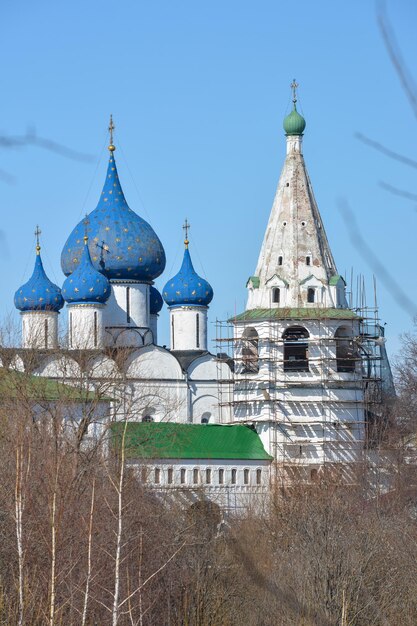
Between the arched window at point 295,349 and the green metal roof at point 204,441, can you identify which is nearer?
the green metal roof at point 204,441

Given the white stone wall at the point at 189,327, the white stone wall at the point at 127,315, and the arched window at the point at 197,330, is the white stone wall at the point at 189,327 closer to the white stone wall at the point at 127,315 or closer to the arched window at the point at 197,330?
the arched window at the point at 197,330

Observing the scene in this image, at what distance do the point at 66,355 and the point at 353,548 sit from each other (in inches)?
528

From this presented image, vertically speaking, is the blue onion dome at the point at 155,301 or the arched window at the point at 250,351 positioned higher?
the blue onion dome at the point at 155,301

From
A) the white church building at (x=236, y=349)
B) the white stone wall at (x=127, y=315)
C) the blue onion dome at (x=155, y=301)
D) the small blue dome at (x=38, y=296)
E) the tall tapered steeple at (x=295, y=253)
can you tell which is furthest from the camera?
the blue onion dome at (x=155, y=301)

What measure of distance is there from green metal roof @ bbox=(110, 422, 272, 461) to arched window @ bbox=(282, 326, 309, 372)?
1.59 m

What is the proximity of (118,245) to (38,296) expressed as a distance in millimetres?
1984

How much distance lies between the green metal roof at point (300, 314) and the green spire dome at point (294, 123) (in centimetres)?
378

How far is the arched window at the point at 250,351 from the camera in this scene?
123 feet

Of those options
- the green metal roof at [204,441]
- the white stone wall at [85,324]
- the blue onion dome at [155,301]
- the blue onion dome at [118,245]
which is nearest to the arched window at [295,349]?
the green metal roof at [204,441]

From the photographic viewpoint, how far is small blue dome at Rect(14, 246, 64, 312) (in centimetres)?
3903

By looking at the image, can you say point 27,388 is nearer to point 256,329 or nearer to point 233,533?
point 233,533

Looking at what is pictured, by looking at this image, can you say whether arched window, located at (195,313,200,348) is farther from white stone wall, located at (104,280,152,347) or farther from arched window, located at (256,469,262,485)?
arched window, located at (256,469,262,485)

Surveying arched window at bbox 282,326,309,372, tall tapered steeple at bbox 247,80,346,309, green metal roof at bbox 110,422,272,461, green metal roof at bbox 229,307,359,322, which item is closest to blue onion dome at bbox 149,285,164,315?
tall tapered steeple at bbox 247,80,346,309

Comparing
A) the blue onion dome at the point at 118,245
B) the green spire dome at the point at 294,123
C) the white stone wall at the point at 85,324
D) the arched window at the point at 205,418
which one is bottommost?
the arched window at the point at 205,418
